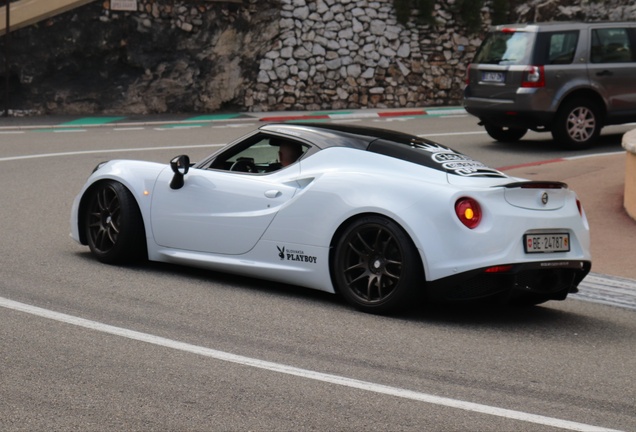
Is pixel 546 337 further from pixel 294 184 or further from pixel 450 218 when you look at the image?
pixel 294 184

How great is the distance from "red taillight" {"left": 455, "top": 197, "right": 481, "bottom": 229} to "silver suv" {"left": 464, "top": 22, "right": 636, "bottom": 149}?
35.8 ft

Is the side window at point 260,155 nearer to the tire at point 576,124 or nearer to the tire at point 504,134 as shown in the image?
the tire at point 576,124

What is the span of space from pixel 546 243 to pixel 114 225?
3500 millimetres

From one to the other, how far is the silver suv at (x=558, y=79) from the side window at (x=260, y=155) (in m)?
9.98

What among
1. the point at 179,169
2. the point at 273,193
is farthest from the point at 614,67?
the point at 273,193

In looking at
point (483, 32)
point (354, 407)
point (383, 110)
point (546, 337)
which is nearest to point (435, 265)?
point (546, 337)

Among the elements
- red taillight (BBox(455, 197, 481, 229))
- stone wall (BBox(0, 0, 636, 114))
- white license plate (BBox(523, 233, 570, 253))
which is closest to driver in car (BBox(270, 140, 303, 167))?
red taillight (BBox(455, 197, 481, 229))

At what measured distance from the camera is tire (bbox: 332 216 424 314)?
7641 mm

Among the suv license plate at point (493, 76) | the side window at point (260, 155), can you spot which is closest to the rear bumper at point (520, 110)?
the suv license plate at point (493, 76)

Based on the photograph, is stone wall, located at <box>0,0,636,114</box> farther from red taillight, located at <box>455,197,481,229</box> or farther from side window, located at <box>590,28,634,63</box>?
red taillight, located at <box>455,197,481,229</box>

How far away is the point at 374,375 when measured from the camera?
20.9ft

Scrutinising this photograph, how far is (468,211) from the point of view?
7598mm

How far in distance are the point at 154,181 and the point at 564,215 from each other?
3.20 metres

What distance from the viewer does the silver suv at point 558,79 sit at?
18266 mm
